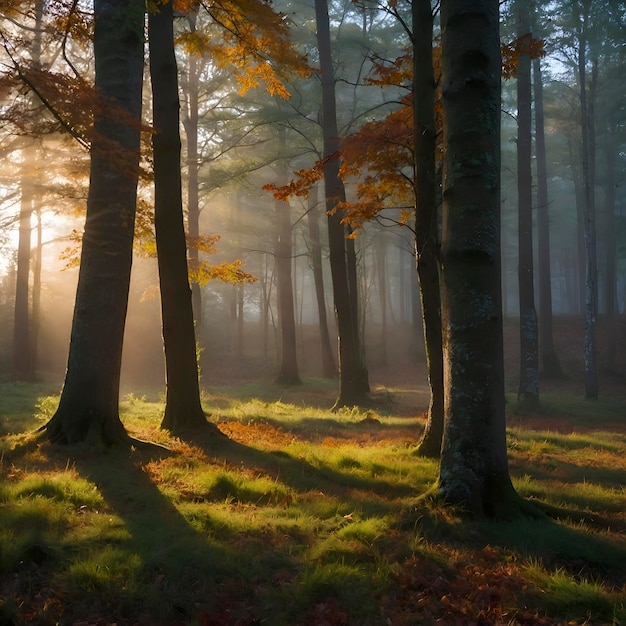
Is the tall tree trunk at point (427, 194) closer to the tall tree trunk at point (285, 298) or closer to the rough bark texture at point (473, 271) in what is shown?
the rough bark texture at point (473, 271)

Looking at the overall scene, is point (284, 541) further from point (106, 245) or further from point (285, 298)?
point (285, 298)

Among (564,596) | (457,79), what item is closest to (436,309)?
(457,79)

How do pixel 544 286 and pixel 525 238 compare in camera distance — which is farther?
pixel 544 286

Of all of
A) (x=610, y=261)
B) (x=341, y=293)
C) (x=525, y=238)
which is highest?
(x=610, y=261)

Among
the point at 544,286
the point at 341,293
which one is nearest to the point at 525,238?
the point at 341,293

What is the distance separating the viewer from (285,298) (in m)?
23.6

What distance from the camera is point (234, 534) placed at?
14.4 ft

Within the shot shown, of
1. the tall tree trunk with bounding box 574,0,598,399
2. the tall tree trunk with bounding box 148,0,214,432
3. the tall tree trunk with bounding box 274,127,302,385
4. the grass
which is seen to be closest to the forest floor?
the grass

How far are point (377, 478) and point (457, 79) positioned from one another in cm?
446

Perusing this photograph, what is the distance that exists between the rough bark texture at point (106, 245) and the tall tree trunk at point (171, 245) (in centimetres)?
83

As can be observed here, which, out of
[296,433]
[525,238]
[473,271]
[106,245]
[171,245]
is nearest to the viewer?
[473,271]

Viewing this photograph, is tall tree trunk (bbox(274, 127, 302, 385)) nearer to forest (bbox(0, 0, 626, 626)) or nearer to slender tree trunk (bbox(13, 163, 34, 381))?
forest (bbox(0, 0, 626, 626))

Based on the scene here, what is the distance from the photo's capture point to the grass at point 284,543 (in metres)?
3.38

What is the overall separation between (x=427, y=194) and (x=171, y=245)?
4.04m
